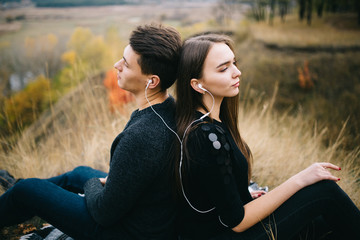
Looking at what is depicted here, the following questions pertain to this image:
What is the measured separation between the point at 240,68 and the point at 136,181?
7.27 metres

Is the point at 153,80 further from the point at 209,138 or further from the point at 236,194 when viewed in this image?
the point at 236,194

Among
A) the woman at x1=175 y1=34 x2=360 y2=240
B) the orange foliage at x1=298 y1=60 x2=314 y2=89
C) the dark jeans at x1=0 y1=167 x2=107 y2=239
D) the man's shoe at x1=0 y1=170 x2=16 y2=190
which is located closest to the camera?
the woman at x1=175 y1=34 x2=360 y2=240

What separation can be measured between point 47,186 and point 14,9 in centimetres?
1413

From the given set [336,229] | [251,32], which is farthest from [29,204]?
[251,32]

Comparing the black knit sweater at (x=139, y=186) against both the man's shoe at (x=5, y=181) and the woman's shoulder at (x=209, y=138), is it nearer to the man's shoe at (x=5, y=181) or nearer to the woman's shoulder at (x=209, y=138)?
the woman's shoulder at (x=209, y=138)

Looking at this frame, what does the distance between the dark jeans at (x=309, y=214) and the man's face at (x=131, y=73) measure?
3.12 ft

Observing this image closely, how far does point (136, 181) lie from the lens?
1.37 metres

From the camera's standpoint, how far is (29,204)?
1559 mm

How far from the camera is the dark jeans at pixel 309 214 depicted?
1.46 meters

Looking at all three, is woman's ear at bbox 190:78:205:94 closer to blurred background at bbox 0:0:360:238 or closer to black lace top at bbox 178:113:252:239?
black lace top at bbox 178:113:252:239

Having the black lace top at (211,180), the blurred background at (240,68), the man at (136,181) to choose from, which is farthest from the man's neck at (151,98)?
the blurred background at (240,68)

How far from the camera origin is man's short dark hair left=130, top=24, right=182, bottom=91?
1.48 m

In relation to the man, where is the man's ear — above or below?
above

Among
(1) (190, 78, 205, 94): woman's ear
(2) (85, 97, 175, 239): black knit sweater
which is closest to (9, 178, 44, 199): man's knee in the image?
(2) (85, 97, 175, 239): black knit sweater
